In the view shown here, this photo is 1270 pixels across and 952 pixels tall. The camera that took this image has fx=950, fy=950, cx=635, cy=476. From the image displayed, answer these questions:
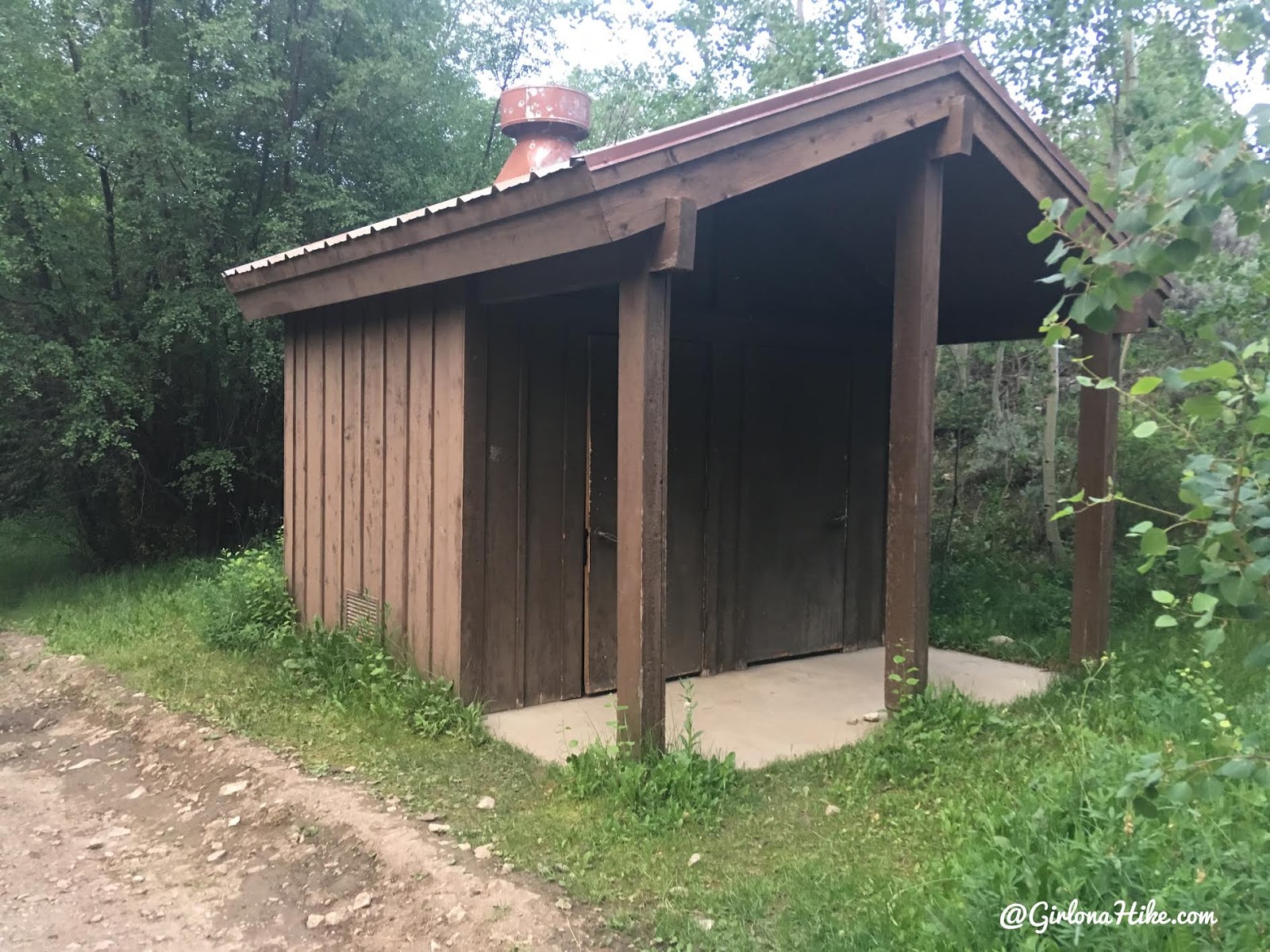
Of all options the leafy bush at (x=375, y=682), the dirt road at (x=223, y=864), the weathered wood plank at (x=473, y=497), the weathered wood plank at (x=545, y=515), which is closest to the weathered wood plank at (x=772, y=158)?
the weathered wood plank at (x=473, y=497)

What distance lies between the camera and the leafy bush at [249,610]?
615 cm

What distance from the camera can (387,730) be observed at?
4.56 metres

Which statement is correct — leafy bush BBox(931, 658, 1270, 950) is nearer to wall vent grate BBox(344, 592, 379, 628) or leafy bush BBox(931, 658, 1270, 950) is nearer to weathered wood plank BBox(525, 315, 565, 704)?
weathered wood plank BBox(525, 315, 565, 704)

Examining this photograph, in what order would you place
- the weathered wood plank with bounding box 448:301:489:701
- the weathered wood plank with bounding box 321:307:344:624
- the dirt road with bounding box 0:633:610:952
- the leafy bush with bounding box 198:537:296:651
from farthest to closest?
the leafy bush with bounding box 198:537:296:651 < the weathered wood plank with bounding box 321:307:344:624 < the weathered wood plank with bounding box 448:301:489:701 < the dirt road with bounding box 0:633:610:952

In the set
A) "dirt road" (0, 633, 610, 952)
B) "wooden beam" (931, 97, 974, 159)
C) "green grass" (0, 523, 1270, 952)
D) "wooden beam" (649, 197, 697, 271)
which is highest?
"wooden beam" (931, 97, 974, 159)

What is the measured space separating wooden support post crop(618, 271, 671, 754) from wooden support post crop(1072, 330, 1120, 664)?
2.97m

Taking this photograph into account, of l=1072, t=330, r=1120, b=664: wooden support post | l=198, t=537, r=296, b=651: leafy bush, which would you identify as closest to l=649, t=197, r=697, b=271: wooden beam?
l=1072, t=330, r=1120, b=664: wooden support post

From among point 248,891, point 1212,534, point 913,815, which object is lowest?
point 248,891

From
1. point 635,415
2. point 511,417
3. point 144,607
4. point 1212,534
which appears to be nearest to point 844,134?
point 635,415

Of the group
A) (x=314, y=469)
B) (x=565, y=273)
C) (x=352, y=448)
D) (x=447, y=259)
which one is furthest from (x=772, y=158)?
(x=314, y=469)

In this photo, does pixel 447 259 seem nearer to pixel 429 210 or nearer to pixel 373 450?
pixel 429 210

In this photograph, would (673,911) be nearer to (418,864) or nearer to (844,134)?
(418,864)

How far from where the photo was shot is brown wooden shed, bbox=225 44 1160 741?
384cm

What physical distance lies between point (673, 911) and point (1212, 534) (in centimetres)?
210
